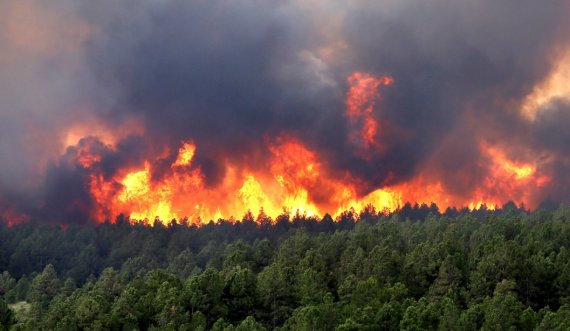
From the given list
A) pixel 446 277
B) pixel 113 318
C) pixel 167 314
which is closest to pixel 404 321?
pixel 446 277

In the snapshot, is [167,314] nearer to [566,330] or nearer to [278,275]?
[278,275]

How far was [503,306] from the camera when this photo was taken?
125 meters

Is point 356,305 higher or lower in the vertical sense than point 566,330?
higher

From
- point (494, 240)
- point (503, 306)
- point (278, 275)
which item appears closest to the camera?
point (503, 306)

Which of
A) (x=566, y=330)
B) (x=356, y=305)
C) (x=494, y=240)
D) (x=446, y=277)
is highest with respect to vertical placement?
(x=494, y=240)

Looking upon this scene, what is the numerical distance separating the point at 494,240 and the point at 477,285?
30.7 metres

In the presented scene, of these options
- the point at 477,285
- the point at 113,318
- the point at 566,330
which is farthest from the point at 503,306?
the point at 113,318

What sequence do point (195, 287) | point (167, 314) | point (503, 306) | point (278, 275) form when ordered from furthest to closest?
point (278, 275) < point (195, 287) < point (167, 314) < point (503, 306)

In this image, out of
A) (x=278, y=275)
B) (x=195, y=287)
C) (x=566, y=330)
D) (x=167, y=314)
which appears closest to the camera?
(x=566, y=330)

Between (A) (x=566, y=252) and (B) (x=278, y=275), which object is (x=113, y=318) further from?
(A) (x=566, y=252)

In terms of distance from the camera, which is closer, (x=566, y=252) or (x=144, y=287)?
(x=144, y=287)

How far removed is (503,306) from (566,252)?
61.4m

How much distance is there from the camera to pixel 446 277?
162 metres

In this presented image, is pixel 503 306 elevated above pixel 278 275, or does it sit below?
below
